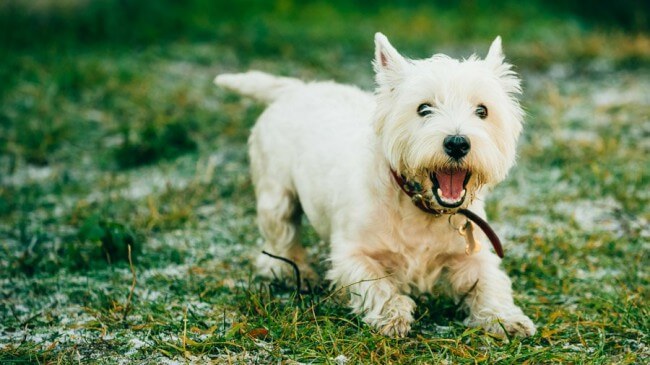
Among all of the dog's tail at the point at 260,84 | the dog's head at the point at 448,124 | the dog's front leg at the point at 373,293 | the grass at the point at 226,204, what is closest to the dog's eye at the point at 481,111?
the dog's head at the point at 448,124

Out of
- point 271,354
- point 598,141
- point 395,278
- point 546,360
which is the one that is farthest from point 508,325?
point 598,141

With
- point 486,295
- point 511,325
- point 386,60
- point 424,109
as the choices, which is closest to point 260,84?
point 386,60

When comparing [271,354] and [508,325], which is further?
[508,325]

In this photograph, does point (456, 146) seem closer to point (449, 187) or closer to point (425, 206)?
point (449, 187)

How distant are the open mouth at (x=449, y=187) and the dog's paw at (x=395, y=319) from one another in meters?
0.49

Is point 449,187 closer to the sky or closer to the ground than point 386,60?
closer to the ground

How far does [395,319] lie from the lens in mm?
3303

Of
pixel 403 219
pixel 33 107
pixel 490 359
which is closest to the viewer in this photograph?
pixel 490 359

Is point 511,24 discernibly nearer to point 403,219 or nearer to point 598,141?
point 598,141

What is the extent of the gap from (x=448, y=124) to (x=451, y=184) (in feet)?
0.89

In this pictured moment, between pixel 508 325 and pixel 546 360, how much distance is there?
289mm

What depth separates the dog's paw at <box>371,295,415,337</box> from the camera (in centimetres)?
329

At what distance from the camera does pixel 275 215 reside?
4.36 meters

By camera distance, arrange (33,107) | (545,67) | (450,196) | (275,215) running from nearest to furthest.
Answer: (450,196), (275,215), (33,107), (545,67)
